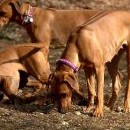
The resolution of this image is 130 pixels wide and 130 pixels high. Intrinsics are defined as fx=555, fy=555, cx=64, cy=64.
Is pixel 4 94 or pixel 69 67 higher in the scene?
pixel 69 67

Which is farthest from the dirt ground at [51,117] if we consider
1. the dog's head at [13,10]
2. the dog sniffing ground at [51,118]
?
the dog's head at [13,10]

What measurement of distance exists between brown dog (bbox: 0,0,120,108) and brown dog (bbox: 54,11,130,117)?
6.24ft

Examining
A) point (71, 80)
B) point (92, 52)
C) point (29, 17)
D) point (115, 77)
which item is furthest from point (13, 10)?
point (71, 80)

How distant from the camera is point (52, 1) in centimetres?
1435

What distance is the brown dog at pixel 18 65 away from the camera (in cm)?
943

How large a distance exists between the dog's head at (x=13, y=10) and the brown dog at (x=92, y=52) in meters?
2.24

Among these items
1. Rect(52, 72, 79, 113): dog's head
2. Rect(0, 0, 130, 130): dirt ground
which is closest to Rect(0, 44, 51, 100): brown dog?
Rect(0, 0, 130, 130): dirt ground

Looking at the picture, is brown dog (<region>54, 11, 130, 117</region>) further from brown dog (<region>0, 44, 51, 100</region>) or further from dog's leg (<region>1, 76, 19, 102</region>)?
dog's leg (<region>1, 76, 19, 102</region>)

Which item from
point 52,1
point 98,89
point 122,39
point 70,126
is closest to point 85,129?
point 70,126

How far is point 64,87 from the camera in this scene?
823 cm

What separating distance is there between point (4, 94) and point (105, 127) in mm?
2432

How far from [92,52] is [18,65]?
175cm

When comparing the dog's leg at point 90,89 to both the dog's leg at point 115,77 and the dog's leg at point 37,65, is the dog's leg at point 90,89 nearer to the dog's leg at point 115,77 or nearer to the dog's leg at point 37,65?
the dog's leg at point 115,77

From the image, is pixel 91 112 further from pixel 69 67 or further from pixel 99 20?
pixel 99 20
